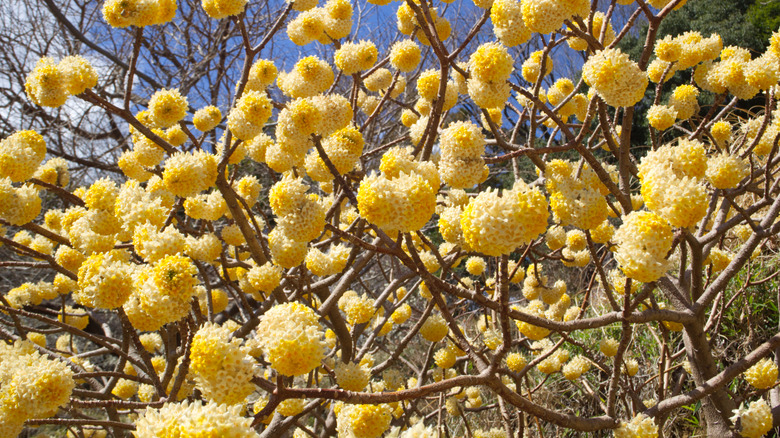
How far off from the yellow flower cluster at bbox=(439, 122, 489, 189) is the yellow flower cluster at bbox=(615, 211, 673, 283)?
43cm

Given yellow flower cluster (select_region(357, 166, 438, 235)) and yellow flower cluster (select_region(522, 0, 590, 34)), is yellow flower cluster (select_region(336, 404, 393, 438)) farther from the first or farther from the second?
yellow flower cluster (select_region(522, 0, 590, 34))

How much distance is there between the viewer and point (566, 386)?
5020 millimetres

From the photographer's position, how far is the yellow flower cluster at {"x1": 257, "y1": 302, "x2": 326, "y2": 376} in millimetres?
921

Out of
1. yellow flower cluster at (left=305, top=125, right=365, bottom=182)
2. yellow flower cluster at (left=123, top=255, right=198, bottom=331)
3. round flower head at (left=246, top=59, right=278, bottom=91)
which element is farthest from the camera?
round flower head at (left=246, top=59, right=278, bottom=91)

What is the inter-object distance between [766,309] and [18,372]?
5.20m

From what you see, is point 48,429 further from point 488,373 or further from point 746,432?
point 746,432

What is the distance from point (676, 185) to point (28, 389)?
65.4 inches

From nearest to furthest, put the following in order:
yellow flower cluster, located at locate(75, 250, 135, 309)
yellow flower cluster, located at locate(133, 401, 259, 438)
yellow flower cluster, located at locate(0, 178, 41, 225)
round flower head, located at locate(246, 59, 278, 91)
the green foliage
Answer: yellow flower cluster, located at locate(133, 401, 259, 438) < yellow flower cluster, located at locate(75, 250, 135, 309) < yellow flower cluster, located at locate(0, 178, 41, 225) < round flower head, located at locate(246, 59, 278, 91) < the green foliage

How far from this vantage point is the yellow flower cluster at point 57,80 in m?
1.59

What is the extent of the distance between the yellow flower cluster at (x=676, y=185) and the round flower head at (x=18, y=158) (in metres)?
2.02

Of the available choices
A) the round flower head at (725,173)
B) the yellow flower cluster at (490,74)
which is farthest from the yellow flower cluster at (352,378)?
the round flower head at (725,173)

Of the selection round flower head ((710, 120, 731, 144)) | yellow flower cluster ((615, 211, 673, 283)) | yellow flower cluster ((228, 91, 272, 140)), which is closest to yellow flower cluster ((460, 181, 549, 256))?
yellow flower cluster ((615, 211, 673, 283))

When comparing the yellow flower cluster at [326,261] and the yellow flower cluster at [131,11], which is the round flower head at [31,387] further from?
the yellow flower cluster at [131,11]

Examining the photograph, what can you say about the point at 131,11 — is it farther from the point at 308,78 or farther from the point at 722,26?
the point at 722,26
